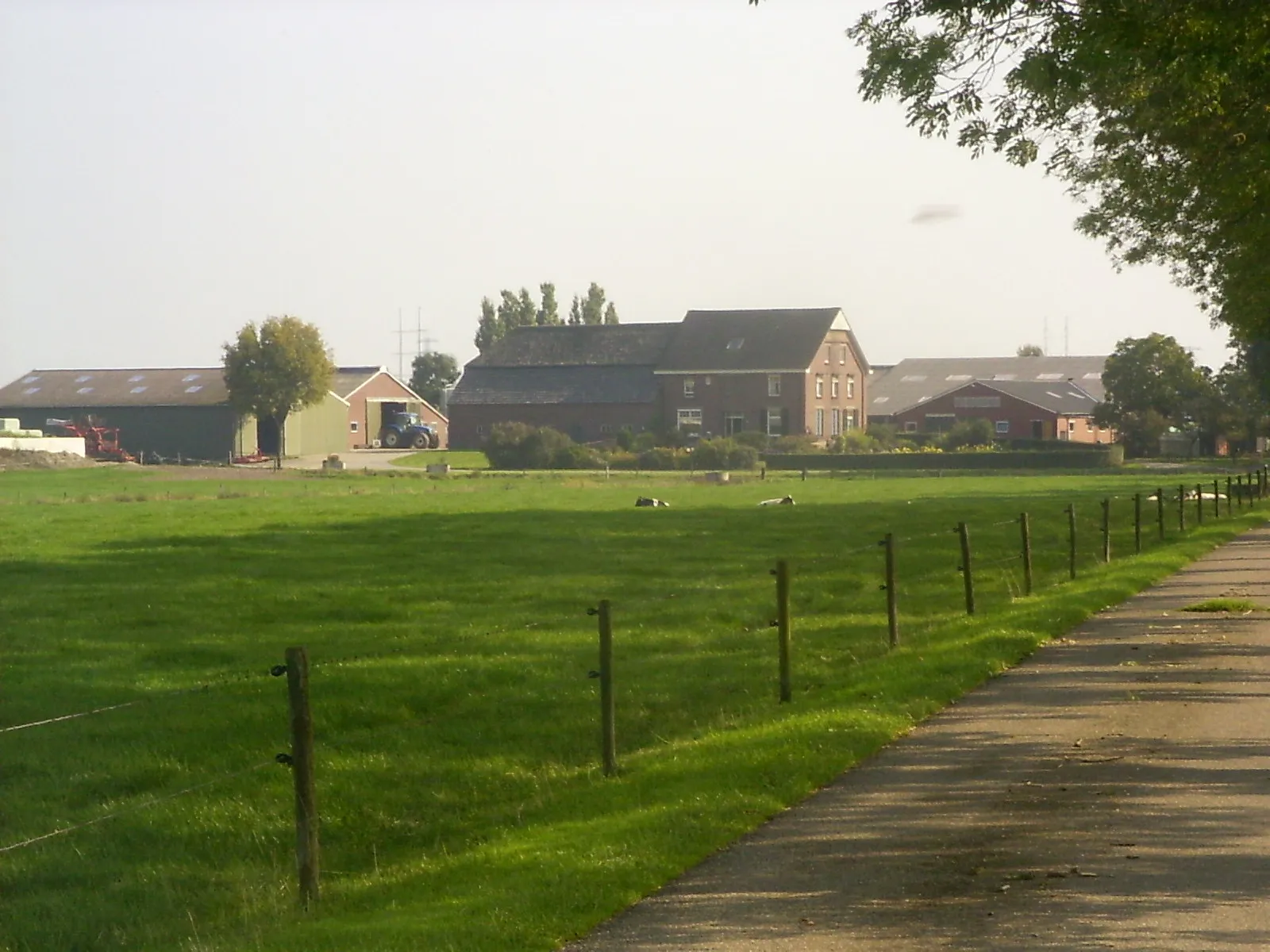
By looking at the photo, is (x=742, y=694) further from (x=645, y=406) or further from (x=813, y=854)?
(x=645, y=406)

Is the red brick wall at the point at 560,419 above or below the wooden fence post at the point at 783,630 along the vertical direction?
above

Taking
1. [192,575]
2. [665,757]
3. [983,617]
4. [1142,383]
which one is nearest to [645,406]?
→ [1142,383]

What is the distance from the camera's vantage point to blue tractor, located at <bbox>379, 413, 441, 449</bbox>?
11419 cm

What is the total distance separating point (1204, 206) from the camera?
80.3ft

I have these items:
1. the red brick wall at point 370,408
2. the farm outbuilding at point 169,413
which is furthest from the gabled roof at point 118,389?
the red brick wall at point 370,408

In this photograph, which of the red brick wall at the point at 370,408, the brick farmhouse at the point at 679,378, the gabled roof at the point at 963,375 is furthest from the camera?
the gabled roof at the point at 963,375

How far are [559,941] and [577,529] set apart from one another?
31240 millimetres

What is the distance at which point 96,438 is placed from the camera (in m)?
96.6

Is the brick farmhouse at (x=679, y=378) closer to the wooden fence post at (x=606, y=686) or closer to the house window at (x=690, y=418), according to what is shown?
the house window at (x=690, y=418)

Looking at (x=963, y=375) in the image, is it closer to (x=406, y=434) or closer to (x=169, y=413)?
(x=406, y=434)

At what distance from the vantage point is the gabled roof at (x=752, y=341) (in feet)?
343

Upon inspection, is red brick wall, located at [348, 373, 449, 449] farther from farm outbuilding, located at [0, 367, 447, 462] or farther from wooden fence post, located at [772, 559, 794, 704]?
wooden fence post, located at [772, 559, 794, 704]

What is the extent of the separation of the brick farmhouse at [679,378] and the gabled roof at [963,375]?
1908 cm

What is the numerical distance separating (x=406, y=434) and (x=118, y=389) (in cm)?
1902
